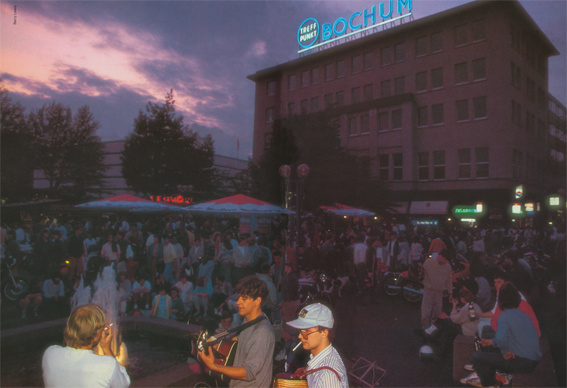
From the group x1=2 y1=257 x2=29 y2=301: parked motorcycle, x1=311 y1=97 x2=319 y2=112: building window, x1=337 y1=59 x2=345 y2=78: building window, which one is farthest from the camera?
x1=311 y1=97 x2=319 y2=112: building window

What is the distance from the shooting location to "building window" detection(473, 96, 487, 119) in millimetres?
24984

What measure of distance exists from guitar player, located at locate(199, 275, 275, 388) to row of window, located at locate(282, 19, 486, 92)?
2744cm

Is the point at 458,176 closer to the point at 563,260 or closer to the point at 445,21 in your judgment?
the point at 445,21

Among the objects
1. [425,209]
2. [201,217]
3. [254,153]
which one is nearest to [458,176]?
[425,209]

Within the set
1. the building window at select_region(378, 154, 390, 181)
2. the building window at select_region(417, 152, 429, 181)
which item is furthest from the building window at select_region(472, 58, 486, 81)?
the building window at select_region(378, 154, 390, 181)

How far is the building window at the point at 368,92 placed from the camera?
96.8 ft

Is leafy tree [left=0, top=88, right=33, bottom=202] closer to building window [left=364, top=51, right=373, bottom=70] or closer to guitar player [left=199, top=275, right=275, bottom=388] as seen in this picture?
building window [left=364, top=51, right=373, bottom=70]

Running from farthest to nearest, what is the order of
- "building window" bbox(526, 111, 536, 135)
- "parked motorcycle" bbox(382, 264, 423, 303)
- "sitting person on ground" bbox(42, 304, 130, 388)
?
"building window" bbox(526, 111, 536, 135) → "parked motorcycle" bbox(382, 264, 423, 303) → "sitting person on ground" bbox(42, 304, 130, 388)

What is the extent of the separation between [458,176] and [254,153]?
57.2ft

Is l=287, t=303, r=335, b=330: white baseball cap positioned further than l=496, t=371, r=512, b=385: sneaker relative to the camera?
No

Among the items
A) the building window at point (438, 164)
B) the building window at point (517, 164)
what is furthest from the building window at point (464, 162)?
the building window at point (517, 164)

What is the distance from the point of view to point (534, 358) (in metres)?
4.60

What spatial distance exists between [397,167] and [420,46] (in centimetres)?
856

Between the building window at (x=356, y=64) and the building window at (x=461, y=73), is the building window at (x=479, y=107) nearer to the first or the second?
the building window at (x=461, y=73)
